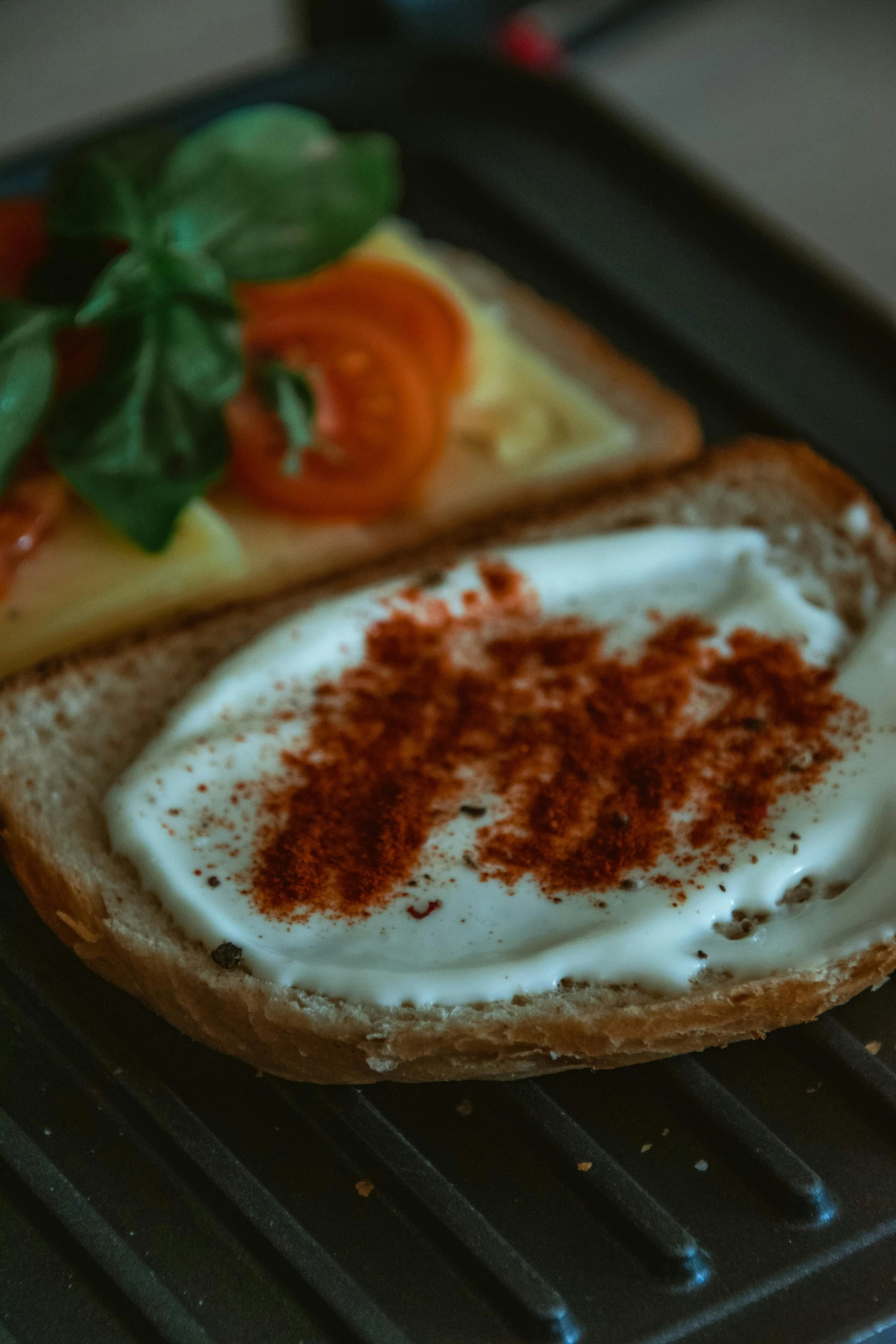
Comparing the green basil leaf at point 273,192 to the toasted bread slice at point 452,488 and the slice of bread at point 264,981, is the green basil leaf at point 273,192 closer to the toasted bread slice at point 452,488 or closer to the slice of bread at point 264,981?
the toasted bread slice at point 452,488

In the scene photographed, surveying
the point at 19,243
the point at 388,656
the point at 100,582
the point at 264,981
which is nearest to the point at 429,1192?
the point at 264,981

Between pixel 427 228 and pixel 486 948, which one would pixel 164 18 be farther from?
pixel 486 948

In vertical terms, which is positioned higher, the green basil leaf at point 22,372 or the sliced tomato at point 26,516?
the green basil leaf at point 22,372

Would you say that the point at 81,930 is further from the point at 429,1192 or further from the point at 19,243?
the point at 19,243

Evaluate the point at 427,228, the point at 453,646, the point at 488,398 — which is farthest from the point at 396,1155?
the point at 427,228

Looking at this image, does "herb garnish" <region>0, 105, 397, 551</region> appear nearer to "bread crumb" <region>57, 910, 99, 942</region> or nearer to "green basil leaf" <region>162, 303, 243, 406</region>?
"green basil leaf" <region>162, 303, 243, 406</region>

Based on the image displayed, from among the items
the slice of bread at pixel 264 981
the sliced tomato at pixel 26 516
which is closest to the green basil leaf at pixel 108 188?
the sliced tomato at pixel 26 516
